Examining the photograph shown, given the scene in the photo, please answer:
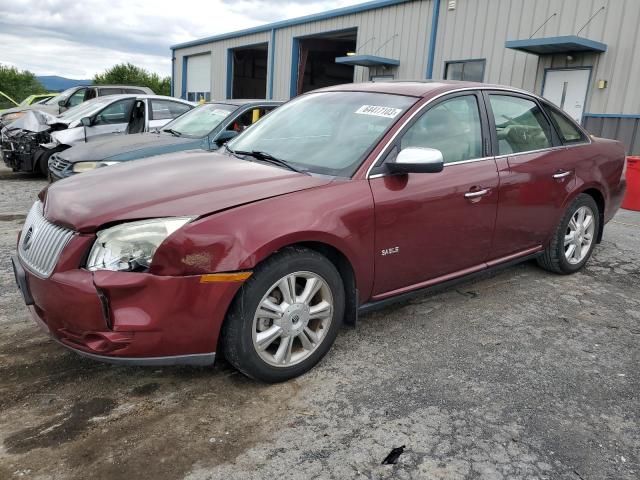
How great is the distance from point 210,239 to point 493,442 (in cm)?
156

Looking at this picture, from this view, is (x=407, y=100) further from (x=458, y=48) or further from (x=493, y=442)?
(x=458, y=48)

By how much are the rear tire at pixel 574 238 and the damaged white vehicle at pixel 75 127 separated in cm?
673

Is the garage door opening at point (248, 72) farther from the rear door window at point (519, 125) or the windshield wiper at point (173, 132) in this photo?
the rear door window at point (519, 125)

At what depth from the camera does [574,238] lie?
15.0ft

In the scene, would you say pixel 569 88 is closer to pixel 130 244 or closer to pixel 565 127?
pixel 565 127

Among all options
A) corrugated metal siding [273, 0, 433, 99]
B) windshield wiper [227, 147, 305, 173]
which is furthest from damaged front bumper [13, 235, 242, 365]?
corrugated metal siding [273, 0, 433, 99]

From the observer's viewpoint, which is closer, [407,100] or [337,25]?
[407,100]

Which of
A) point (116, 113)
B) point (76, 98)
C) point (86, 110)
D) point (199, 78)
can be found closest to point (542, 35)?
point (116, 113)

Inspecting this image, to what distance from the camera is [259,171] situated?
9.82 feet

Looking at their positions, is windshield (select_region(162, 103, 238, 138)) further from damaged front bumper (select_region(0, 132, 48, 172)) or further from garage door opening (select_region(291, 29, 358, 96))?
garage door opening (select_region(291, 29, 358, 96))

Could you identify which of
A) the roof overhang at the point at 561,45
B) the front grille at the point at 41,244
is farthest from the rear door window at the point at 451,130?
the roof overhang at the point at 561,45

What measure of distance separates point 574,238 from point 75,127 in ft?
26.9

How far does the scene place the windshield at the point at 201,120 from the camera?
22.5 ft

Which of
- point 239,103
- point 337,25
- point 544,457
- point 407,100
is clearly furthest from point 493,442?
point 337,25
